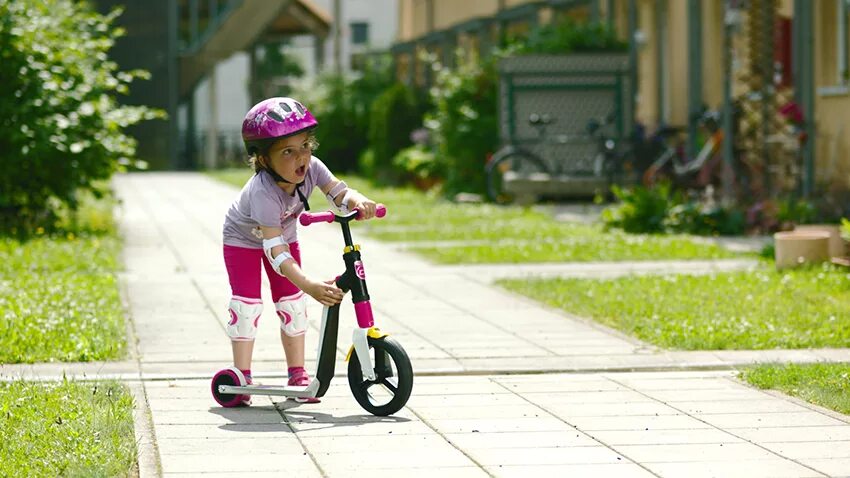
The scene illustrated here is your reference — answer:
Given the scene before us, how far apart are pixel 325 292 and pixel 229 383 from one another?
66 cm

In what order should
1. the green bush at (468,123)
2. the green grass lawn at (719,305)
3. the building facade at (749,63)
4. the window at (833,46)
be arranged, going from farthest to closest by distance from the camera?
the green bush at (468,123) → the window at (833,46) → the building facade at (749,63) → the green grass lawn at (719,305)

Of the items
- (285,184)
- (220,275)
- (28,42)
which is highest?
(28,42)

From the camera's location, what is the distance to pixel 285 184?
6359mm

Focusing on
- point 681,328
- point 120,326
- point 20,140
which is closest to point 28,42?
point 20,140

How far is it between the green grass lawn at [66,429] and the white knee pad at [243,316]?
1.66 feet

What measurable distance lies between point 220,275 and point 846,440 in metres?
7.01

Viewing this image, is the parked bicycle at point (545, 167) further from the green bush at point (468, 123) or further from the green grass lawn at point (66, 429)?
the green grass lawn at point (66, 429)

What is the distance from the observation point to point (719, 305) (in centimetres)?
933

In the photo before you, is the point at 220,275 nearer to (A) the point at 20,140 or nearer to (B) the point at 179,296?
(B) the point at 179,296

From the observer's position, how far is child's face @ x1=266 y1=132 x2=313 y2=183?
624 cm

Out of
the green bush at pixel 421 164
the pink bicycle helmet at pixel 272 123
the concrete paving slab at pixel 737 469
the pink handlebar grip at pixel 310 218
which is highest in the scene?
the pink bicycle helmet at pixel 272 123

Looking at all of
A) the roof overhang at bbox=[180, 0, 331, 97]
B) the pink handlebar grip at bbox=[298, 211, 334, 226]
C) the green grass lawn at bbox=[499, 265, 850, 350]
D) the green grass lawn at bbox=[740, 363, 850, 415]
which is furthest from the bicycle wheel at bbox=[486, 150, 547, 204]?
the roof overhang at bbox=[180, 0, 331, 97]

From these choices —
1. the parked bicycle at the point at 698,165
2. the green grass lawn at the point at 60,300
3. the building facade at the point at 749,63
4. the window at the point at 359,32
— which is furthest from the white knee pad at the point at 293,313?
the window at the point at 359,32

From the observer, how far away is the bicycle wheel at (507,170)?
20.5 meters
